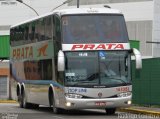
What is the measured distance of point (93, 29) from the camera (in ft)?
69.2

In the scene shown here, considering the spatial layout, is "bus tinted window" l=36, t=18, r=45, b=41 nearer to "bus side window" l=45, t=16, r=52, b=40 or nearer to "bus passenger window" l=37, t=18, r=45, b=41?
"bus passenger window" l=37, t=18, r=45, b=41

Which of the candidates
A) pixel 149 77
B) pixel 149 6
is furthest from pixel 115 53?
pixel 149 6

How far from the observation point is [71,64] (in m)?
20.5

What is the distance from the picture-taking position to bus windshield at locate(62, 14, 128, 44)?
20812 millimetres

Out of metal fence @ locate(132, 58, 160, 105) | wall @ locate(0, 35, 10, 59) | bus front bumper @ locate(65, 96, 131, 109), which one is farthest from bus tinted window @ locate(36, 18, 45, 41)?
Answer: wall @ locate(0, 35, 10, 59)

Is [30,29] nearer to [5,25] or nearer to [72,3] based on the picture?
[72,3]

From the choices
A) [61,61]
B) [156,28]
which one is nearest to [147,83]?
[61,61]

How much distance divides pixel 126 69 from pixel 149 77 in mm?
5946

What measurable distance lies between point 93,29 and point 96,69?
163cm

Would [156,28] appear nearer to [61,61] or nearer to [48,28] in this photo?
[48,28]

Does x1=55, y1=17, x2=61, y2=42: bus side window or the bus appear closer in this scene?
the bus

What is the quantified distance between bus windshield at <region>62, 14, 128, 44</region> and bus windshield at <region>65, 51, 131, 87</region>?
0.58 metres

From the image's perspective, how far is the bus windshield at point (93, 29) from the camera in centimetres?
2081

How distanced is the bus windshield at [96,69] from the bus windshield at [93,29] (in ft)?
1.90
